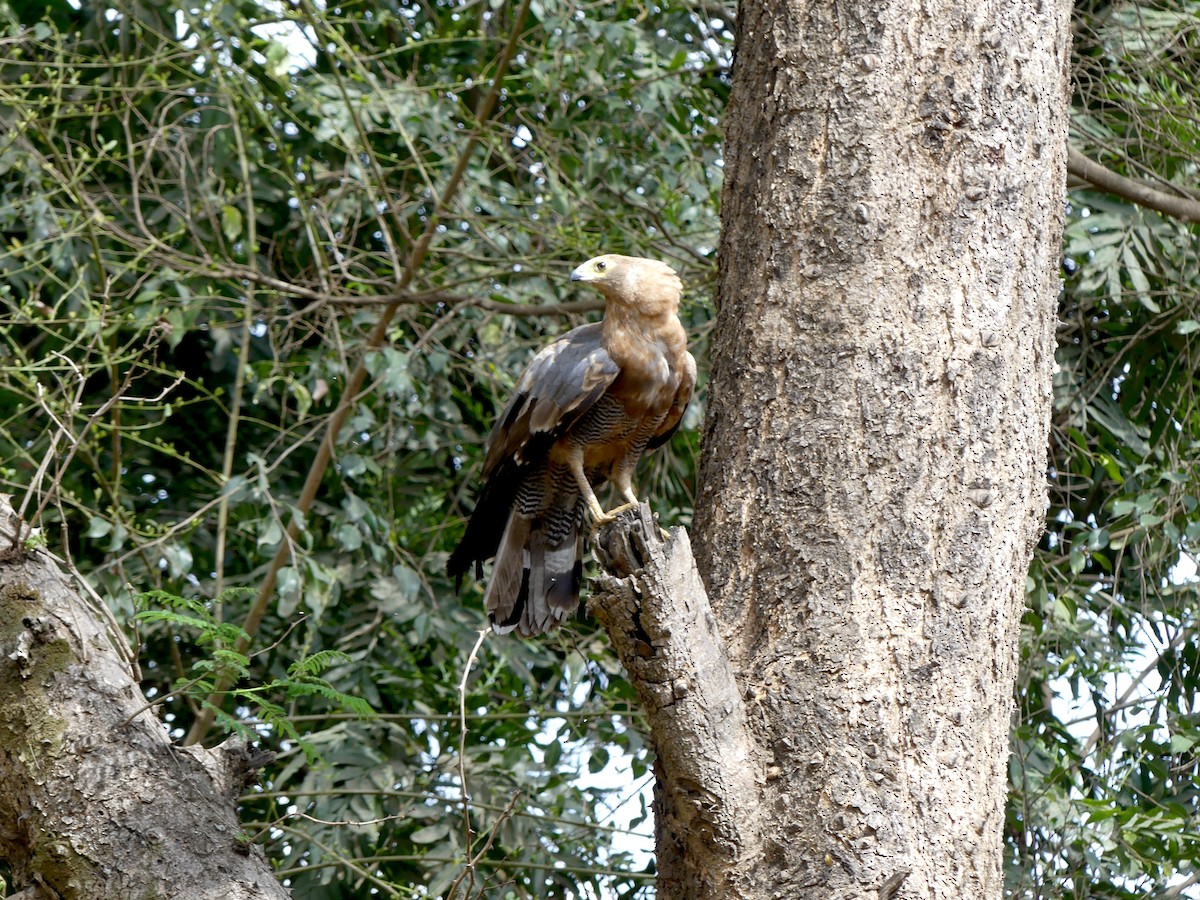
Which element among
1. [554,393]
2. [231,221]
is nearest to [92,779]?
[554,393]

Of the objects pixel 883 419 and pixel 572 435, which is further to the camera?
pixel 572 435

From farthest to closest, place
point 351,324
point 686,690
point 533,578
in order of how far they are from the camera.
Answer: point 351,324
point 533,578
point 686,690

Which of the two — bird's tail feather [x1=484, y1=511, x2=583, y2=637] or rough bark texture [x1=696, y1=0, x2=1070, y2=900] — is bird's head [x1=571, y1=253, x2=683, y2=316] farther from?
bird's tail feather [x1=484, y1=511, x2=583, y2=637]

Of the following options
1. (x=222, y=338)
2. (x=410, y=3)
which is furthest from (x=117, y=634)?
(x=410, y=3)

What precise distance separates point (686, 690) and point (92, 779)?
102 centimetres

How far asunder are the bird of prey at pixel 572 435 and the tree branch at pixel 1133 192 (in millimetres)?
1353

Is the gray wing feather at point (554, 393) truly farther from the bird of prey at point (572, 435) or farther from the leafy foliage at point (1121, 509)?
the leafy foliage at point (1121, 509)

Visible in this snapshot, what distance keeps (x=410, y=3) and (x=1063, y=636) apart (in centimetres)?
349

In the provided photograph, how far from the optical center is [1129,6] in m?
4.47

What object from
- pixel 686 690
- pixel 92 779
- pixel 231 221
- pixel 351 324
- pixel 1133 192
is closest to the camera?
pixel 686 690

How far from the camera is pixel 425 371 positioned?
15.9 feet

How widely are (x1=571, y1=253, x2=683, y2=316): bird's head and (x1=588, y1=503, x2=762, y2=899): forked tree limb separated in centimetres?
122

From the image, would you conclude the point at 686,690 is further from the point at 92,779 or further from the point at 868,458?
the point at 92,779

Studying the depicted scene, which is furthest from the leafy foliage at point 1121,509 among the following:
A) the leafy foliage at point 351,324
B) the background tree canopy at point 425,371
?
the leafy foliage at point 351,324
